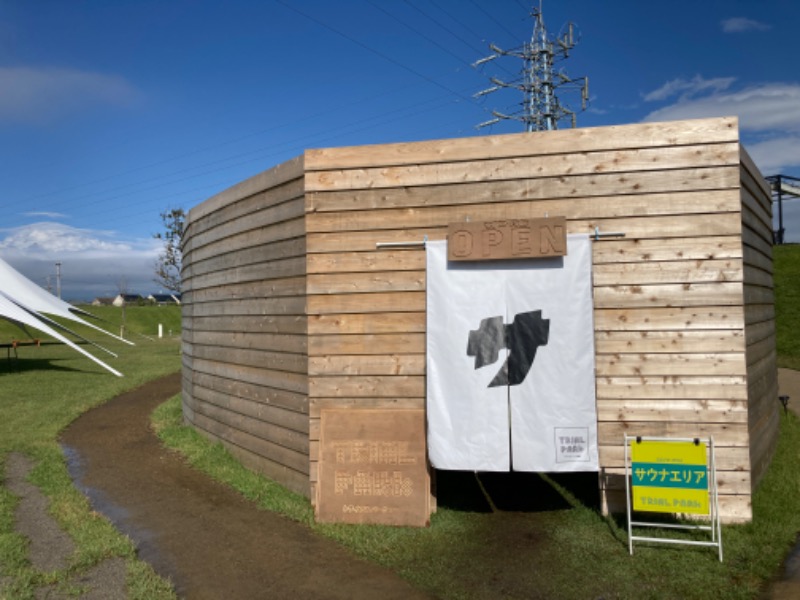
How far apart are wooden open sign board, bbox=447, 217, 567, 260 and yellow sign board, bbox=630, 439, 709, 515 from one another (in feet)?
5.86

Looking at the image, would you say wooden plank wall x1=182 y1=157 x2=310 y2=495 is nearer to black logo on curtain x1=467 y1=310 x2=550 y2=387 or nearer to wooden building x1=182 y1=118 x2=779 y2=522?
wooden building x1=182 y1=118 x2=779 y2=522

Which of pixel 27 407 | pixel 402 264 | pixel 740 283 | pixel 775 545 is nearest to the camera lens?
pixel 775 545

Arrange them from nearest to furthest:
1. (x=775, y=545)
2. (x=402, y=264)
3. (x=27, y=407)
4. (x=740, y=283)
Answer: (x=775, y=545) → (x=740, y=283) → (x=402, y=264) → (x=27, y=407)

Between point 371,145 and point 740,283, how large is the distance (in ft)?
11.5

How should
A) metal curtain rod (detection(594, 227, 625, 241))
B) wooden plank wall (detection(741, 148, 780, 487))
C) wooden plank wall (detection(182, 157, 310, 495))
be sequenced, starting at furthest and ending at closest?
1. wooden plank wall (detection(182, 157, 310, 495))
2. wooden plank wall (detection(741, 148, 780, 487))
3. metal curtain rod (detection(594, 227, 625, 241))

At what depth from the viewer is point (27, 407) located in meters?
13.4

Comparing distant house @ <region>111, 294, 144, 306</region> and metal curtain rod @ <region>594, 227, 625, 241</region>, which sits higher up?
distant house @ <region>111, 294, 144, 306</region>

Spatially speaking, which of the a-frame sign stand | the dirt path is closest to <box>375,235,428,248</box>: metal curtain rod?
the a-frame sign stand

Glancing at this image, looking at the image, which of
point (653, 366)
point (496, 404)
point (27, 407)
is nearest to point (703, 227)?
point (653, 366)

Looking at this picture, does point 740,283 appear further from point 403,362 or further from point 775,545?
point 403,362

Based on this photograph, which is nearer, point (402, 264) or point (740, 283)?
point (740, 283)

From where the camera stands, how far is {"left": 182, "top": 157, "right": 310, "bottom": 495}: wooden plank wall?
268 inches

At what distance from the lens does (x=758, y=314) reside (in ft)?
24.7

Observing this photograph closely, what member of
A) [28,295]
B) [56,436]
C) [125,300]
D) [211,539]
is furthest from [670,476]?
[125,300]
